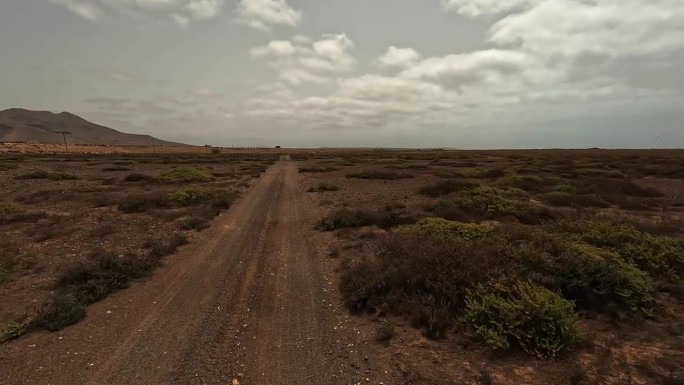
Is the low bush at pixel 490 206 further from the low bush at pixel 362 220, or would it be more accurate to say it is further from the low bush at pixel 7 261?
the low bush at pixel 7 261

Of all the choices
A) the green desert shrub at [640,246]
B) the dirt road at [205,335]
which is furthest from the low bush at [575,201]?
the dirt road at [205,335]

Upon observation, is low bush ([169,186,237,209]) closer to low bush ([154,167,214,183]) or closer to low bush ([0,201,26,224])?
low bush ([0,201,26,224])

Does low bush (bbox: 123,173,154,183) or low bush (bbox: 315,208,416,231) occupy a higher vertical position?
low bush (bbox: 123,173,154,183)

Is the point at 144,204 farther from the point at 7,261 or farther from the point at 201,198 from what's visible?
the point at 7,261

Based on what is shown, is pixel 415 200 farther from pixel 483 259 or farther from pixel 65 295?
pixel 65 295

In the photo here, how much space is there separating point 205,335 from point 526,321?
18.9 ft

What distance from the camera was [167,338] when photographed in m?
7.02

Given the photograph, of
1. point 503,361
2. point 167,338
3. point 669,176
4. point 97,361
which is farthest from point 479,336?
point 669,176

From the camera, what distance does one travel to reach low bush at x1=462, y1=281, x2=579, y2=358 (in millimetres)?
6465

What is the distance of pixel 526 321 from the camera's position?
6.73 metres

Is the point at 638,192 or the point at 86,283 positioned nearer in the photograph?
the point at 86,283

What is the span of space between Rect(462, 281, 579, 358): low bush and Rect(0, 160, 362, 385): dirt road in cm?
248

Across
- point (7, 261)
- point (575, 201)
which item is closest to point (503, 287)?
point (7, 261)

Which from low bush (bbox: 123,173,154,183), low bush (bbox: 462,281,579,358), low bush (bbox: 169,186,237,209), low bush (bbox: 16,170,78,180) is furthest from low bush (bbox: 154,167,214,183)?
low bush (bbox: 462,281,579,358)
